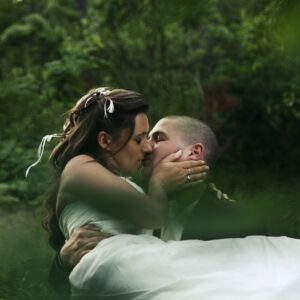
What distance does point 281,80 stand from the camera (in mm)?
9180

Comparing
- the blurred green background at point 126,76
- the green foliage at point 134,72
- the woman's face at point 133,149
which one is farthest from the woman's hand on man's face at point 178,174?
the green foliage at point 134,72

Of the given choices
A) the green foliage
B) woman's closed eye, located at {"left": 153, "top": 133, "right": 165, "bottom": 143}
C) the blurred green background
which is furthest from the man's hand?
the green foliage

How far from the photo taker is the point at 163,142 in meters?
2.93

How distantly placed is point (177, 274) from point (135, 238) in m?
0.33

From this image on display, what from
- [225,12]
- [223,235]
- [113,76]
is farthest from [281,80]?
[223,235]

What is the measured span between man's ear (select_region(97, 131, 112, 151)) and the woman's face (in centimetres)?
3

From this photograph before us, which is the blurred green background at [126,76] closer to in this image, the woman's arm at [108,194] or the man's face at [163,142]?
the man's face at [163,142]

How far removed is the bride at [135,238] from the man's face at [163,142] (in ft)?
0.14

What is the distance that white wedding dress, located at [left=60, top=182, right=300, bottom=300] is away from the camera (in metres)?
2.12

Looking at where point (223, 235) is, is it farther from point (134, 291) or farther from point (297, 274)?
point (297, 274)

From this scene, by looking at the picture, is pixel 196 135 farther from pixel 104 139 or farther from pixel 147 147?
pixel 104 139

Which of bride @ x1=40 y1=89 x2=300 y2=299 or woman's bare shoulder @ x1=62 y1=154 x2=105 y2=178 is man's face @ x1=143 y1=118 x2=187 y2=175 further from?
woman's bare shoulder @ x1=62 y1=154 x2=105 y2=178

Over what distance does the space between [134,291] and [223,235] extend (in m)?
1.07

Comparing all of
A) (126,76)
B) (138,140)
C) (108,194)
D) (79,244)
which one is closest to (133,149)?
(138,140)
